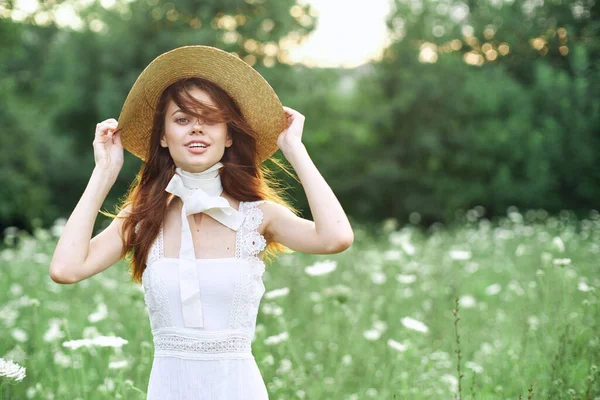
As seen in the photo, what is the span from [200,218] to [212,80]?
1.43 ft

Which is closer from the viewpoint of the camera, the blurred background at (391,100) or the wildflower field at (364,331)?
the wildflower field at (364,331)

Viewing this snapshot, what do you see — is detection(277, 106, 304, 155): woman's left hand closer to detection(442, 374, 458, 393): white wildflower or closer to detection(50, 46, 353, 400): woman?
detection(50, 46, 353, 400): woman

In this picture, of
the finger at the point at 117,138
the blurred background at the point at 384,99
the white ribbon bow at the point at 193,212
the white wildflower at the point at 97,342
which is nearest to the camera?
the white ribbon bow at the point at 193,212

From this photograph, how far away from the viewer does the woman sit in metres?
2.06

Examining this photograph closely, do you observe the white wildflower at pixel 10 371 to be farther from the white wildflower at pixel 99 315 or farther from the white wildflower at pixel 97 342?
the white wildflower at pixel 99 315

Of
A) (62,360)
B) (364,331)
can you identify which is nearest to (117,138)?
(62,360)

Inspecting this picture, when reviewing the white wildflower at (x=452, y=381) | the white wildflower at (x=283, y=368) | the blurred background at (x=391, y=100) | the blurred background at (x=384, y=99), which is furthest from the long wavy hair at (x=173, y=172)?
the blurred background at (x=391, y=100)

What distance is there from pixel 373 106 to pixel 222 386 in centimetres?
1958

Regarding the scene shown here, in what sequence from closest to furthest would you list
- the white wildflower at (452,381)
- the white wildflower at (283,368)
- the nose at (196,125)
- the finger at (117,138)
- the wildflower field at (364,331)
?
the nose at (196,125) → the finger at (117,138) → the wildflower field at (364,331) → the white wildflower at (283,368) → the white wildflower at (452,381)

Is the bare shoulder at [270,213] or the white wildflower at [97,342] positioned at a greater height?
the bare shoulder at [270,213]

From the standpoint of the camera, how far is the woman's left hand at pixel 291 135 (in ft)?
7.35

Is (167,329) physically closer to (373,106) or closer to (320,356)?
(320,356)

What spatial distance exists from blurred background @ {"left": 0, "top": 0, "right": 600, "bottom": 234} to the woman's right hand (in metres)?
16.4

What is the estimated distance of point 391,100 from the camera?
2102 centimetres
